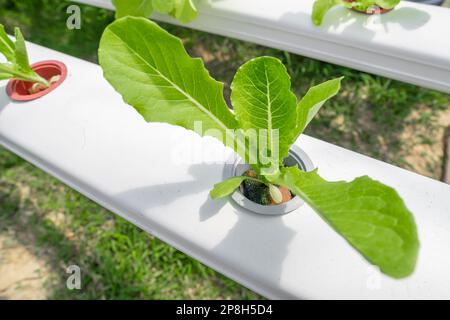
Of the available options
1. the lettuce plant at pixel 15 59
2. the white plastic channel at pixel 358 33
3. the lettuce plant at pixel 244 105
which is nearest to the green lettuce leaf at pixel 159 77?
the lettuce plant at pixel 244 105

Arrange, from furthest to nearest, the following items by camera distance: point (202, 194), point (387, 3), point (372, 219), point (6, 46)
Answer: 1. point (387, 3)
2. point (6, 46)
3. point (202, 194)
4. point (372, 219)

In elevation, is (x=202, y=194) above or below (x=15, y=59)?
below

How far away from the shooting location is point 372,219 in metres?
0.43

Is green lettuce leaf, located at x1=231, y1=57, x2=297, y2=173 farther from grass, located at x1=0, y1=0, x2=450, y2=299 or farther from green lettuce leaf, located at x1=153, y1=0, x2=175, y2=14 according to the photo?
grass, located at x1=0, y1=0, x2=450, y2=299

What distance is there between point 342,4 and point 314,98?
0.50 meters

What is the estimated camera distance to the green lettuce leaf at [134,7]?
3.34 feet

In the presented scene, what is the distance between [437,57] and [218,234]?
652 millimetres

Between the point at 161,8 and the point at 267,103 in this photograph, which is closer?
the point at 267,103

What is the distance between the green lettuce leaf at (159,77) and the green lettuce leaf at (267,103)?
3cm

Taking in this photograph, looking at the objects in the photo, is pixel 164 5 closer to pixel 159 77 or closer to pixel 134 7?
pixel 134 7

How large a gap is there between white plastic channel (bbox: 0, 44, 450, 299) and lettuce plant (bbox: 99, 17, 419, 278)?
98 millimetres

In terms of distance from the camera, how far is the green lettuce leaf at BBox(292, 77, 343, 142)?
0.58 m

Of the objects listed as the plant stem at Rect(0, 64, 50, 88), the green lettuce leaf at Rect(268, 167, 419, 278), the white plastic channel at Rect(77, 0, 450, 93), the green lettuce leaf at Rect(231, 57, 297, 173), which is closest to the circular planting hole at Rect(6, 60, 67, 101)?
the plant stem at Rect(0, 64, 50, 88)

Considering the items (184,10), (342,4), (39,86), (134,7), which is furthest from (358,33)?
(39,86)
